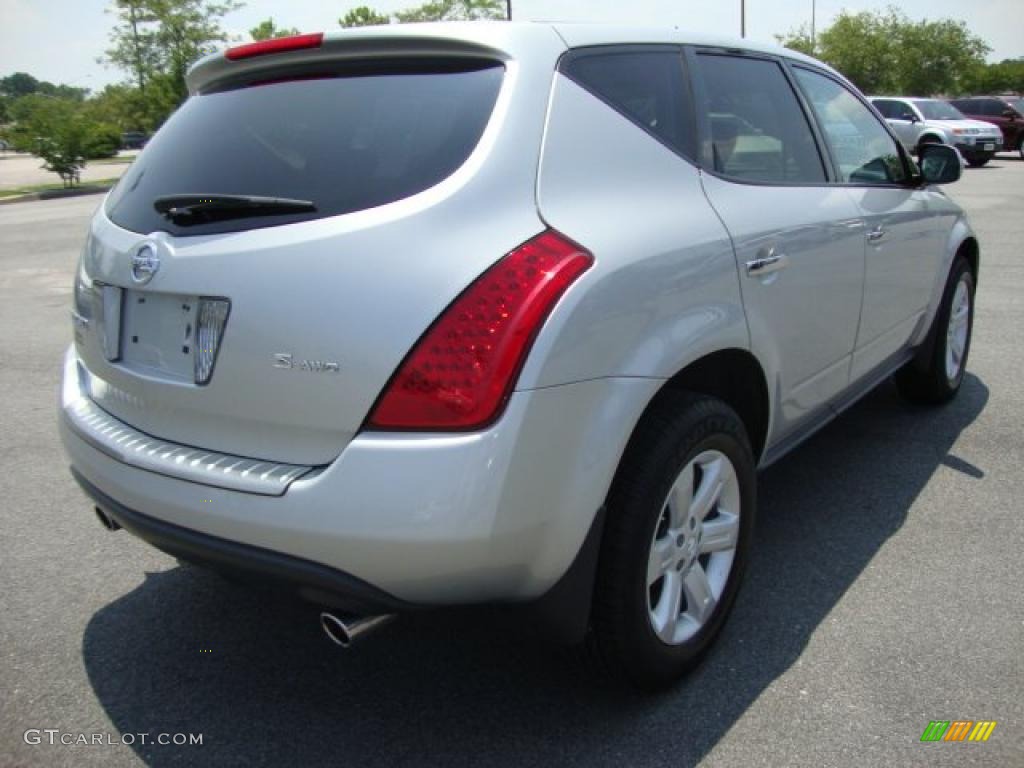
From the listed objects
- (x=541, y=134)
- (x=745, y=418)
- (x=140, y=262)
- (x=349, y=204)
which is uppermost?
(x=541, y=134)

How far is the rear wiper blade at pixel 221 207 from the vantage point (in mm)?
2141

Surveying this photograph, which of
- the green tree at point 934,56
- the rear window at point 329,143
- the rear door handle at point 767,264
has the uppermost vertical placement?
the green tree at point 934,56

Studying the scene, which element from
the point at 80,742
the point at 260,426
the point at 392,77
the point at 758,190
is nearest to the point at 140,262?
the point at 260,426

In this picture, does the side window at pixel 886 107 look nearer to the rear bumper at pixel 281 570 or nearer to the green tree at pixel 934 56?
the rear bumper at pixel 281 570

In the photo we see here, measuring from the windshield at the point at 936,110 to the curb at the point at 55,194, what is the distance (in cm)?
2119

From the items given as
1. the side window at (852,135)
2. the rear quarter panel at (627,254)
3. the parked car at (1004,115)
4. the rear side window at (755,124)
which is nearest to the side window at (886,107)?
the parked car at (1004,115)

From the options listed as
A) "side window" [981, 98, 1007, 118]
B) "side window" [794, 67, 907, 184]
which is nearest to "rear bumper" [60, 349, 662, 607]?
"side window" [794, 67, 907, 184]

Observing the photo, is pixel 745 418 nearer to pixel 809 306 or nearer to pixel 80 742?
pixel 809 306

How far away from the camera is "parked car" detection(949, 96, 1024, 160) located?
26.4 metres

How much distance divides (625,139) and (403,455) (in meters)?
1.06

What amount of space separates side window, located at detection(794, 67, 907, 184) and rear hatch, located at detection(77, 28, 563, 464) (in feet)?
5.36

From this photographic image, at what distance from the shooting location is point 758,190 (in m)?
2.86

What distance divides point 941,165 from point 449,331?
327 cm

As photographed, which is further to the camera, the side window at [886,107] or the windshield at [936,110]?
the windshield at [936,110]
